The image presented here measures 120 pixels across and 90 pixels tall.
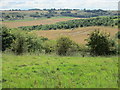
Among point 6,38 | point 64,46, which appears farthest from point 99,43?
point 6,38

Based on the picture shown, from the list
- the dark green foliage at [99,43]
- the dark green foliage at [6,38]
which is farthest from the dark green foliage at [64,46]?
the dark green foliage at [6,38]

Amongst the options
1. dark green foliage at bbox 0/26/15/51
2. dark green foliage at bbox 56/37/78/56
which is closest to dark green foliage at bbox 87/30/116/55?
dark green foliage at bbox 56/37/78/56

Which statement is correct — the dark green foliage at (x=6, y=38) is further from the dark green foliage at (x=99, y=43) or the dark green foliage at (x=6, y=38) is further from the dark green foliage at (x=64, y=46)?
the dark green foliage at (x=99, y=43)

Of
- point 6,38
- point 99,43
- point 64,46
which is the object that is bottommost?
point 64,46

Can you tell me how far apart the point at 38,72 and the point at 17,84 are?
7.06 feet

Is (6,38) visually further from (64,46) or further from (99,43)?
(99,43)

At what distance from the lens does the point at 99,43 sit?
24547 millimetres

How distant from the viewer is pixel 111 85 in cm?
683

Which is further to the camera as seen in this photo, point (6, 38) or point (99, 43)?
point (6, 38)

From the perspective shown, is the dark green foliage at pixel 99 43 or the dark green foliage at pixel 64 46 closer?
the dark green foliage at pixel 99 43

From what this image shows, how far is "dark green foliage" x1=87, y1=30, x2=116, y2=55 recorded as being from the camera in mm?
24453

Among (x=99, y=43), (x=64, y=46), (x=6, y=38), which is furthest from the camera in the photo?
(x=6, y=38)

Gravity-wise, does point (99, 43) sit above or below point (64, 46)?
above

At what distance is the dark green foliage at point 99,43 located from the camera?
24.5 m
